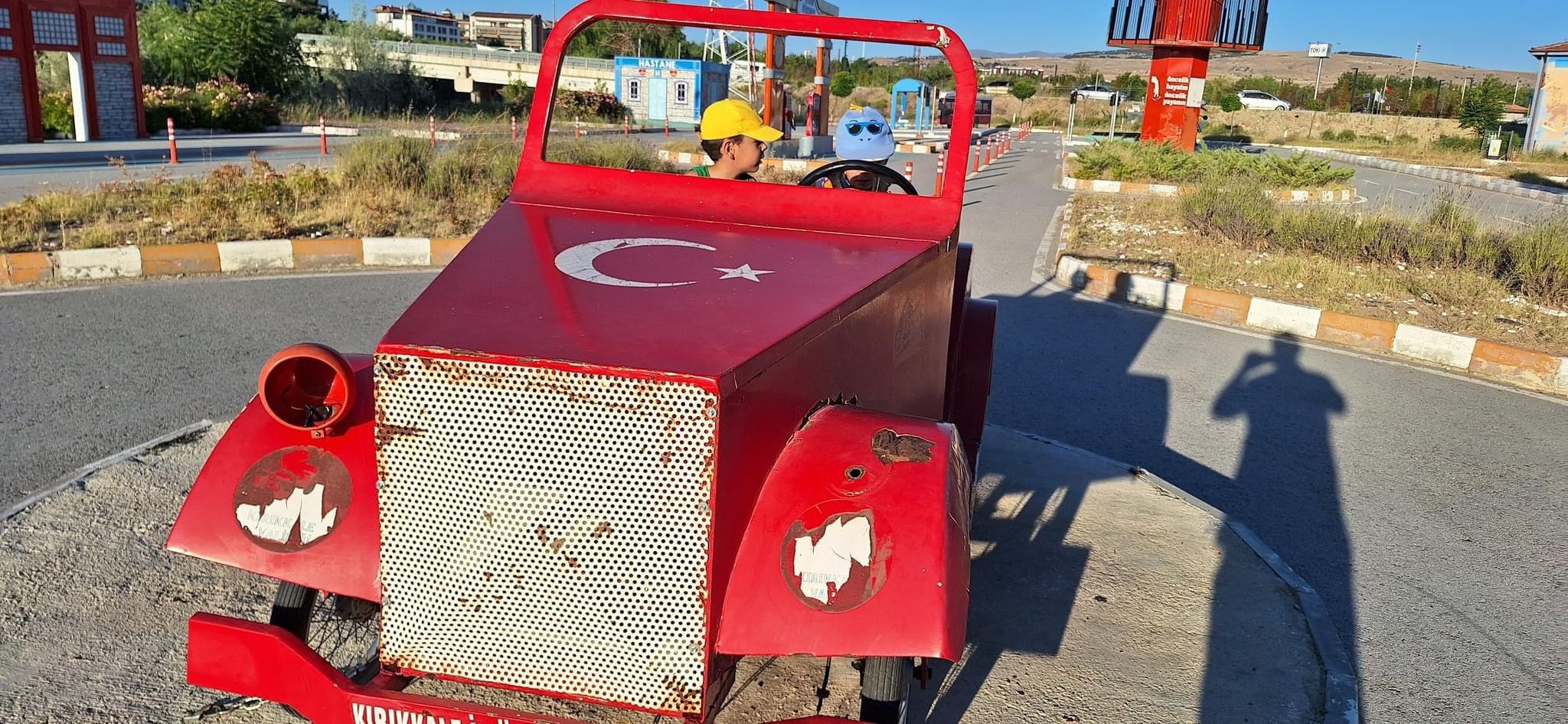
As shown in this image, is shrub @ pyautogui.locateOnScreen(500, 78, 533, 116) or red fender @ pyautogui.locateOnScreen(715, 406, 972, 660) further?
shrub @ pyautogui.locateOnScreen(500, 78, 533, 116)

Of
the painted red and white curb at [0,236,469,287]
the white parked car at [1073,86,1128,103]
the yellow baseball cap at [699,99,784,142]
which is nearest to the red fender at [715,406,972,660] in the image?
the yellow baseball cap at [699,99,784,142]

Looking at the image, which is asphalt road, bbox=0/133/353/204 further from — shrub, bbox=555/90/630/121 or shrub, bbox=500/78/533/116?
shrub, bbox=500/78/533/116

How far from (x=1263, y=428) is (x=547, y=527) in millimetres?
5110

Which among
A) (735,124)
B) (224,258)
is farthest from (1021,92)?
(735,124)

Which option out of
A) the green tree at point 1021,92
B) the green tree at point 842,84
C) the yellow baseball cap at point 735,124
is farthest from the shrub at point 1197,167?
the green tree at point 1021,92

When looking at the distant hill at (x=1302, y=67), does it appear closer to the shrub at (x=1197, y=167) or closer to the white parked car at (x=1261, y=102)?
the white parked car at (x=1261, y=102)

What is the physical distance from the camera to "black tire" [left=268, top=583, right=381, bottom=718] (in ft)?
8.42

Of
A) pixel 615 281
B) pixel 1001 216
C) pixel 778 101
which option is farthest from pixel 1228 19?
pixel 615 281

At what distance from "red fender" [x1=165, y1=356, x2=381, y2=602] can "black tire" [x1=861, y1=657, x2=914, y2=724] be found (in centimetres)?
101

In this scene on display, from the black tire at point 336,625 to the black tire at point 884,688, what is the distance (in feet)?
3.15

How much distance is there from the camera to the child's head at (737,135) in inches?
160

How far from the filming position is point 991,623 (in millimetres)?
3594

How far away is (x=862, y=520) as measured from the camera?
2.08 meters

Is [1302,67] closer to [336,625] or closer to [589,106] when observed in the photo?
[589,106]
